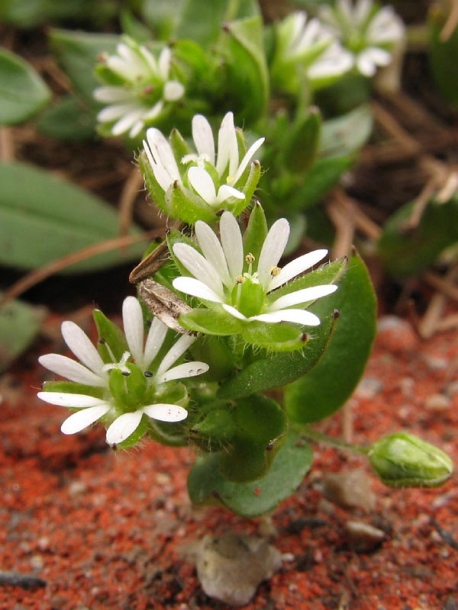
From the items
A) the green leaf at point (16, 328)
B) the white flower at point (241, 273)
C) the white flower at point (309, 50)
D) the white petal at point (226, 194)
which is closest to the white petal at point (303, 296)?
the white flower at point (241, 273)

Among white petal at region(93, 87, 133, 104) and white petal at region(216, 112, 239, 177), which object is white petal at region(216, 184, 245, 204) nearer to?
white petal at region(216, 112, 239, 177)

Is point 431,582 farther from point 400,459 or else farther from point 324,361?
point 324,361

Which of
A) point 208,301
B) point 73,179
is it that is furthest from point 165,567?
point 73,179

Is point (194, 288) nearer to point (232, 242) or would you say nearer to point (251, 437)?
point (232, 242)

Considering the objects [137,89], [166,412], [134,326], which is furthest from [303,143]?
[166,412]

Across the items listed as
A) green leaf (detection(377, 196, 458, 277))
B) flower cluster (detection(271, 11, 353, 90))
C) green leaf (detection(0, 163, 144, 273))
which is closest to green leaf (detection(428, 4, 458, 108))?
flower cluster (detection(271, 11, 353, 90))

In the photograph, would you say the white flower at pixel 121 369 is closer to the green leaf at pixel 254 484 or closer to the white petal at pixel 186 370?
the white petal at pixel 186 370

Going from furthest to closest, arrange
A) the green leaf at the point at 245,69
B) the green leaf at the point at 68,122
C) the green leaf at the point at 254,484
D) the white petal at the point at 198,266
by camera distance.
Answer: the green leaf at the point at 68,122 < the green leaf at the point at 245,69 < the green leaf at the point at 254,484 < the white petal at the point at 198,266
